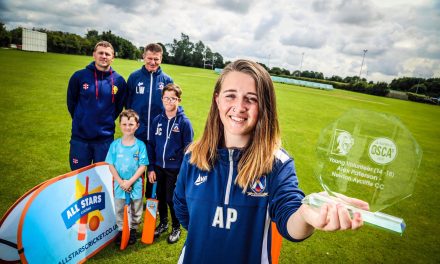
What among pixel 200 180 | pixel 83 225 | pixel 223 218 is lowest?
pixel 83 225

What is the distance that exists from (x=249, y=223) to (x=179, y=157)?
218 centimetres

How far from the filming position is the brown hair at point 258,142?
135 centimetres

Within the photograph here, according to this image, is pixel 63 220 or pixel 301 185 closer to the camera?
pixel 63 220

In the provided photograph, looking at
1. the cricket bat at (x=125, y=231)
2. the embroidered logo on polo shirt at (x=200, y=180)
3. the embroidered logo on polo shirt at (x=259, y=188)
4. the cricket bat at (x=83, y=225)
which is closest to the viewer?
the embroidered logo on polo shirt at (x=259, y=188)

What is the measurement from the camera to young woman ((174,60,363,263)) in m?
1.35

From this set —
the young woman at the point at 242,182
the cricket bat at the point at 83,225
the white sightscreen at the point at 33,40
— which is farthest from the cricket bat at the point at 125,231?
the white sightscreen at the point at 33,40

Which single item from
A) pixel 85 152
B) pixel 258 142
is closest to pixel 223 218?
pixel 258 142

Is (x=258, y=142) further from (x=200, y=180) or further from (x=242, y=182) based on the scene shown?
(x=200, y=180)

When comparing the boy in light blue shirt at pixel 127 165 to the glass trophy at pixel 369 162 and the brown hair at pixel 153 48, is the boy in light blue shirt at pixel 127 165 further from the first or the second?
the glass trophy at pixel 369 162

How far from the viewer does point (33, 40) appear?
6125cm

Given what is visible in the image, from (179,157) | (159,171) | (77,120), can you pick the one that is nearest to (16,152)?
(77,120)

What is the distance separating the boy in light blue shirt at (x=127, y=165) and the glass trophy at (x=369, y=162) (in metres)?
2.73

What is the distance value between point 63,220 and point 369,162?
2.95 m

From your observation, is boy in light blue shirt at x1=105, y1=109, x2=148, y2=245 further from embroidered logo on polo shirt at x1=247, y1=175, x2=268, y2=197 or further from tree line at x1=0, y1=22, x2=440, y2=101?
tree line at x1=0, y1=22, x2=440, y2=101
